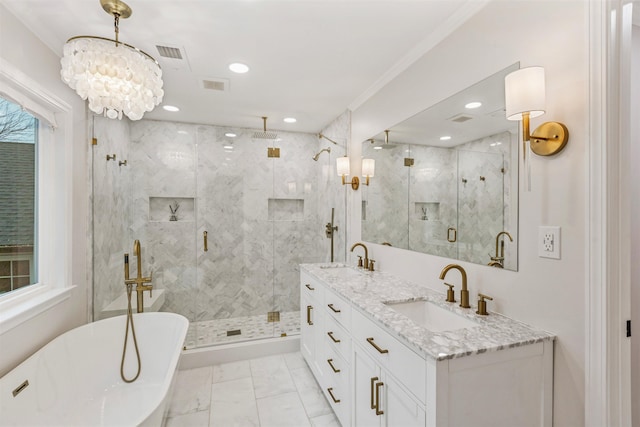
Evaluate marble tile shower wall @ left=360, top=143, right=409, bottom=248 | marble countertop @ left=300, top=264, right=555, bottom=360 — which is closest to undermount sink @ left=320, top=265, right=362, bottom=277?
marble tile shower wall @ left=360, top=143, right=409, bottom=248

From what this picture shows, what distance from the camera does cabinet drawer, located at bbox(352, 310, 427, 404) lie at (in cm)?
117

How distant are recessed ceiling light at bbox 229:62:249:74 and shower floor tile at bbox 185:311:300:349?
251cm

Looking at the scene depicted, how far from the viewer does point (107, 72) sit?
1309 mm

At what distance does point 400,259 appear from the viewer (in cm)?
232

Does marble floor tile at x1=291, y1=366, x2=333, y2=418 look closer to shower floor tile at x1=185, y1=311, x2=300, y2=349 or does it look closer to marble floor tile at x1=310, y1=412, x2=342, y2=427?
marble floor tile at x1=310, y1=412, x2=342, y2=427

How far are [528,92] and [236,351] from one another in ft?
9.79

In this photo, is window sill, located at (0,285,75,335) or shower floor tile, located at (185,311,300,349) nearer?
window sill, located at (0,285,75,335)

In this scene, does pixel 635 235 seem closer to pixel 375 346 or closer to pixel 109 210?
pixel 375 346

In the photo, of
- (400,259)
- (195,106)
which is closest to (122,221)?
(195,106)

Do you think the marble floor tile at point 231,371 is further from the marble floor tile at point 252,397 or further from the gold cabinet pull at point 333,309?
the gold cabinet pull at point 333,309

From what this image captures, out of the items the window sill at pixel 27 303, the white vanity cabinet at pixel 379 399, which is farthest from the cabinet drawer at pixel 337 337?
the window sill at pixel 27 303

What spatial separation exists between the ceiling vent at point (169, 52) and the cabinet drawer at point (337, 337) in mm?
2119

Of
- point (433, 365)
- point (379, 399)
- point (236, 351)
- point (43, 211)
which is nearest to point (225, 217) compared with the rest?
point (236, 351)

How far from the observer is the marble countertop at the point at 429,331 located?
3.77 feet
